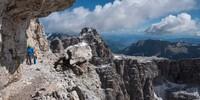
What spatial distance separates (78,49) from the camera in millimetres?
41969

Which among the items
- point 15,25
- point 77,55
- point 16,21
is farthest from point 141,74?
point 16,21

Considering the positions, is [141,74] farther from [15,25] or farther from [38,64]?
[15,25]

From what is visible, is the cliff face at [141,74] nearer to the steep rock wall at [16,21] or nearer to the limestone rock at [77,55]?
the limestone rock at [77,55]

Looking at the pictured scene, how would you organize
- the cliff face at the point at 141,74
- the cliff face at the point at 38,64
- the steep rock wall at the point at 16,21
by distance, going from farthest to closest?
the cliff face at the point at 141,74, the cliff face at the point at 38,64, the steep rock wall at the point at 16,21

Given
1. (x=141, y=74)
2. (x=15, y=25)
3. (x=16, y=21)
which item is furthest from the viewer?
(x=141, y=74)

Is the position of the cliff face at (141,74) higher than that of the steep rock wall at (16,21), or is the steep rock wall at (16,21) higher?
the steep rock wall at (16,21)

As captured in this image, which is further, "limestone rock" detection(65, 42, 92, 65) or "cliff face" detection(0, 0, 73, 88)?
"limestone rock" detection(65, 42, 92, 65)

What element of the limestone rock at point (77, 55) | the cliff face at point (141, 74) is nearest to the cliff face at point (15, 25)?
the limestone rock at point (77, 55)

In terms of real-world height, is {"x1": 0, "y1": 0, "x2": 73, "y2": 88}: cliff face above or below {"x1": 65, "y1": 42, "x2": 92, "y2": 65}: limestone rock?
above

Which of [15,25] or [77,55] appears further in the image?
[77,55]

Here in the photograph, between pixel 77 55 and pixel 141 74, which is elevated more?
pixel 77 55

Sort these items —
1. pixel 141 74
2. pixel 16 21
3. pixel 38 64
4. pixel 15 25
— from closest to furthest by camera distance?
pixel 16 21 < pixel 15 25 < pixel 38 64 < pixel 141 74

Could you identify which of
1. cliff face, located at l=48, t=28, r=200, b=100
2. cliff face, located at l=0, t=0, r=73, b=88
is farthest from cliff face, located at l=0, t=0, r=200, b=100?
cliff face, located at l=48, t=28, r=200, b=100

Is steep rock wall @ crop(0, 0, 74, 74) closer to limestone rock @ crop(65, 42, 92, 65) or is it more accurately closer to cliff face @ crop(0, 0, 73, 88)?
cliff face @ crop(0, 0, 73, 88)
